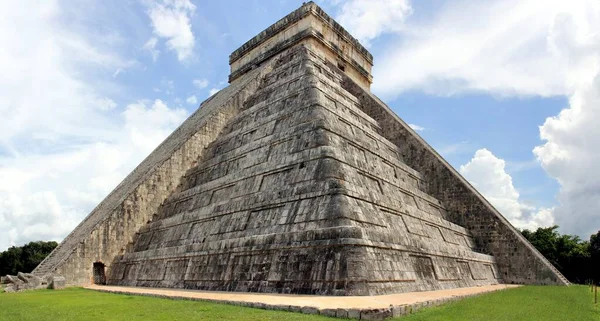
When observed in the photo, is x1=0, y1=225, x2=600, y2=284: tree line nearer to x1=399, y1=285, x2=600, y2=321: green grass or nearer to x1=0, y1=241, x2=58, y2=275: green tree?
x1=399, y1=285, x2=600, y2=321: green grass

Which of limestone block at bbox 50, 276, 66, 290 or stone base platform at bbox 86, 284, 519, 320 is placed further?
limestone block at bbox 50, 276, 66, 290

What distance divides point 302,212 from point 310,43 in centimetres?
1276

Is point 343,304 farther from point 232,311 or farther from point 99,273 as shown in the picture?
point 99,273

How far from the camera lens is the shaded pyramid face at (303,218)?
843 centimetres

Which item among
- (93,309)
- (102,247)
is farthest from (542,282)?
(102,247)

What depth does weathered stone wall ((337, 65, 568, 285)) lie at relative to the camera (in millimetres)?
13789

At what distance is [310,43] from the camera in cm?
2033

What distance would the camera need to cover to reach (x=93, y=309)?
734 centimetres

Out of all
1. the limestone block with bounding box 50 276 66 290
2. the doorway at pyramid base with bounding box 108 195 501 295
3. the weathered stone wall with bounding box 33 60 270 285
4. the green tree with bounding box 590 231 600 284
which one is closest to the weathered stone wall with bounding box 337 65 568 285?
the doorway at pyramid base with bounding box 108 195 501 295

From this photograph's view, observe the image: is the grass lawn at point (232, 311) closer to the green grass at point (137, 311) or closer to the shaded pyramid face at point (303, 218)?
the green grass at point (137, 311)

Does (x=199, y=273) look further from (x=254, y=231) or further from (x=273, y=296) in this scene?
(x=273, y=296)

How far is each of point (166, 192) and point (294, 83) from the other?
6.20 metres

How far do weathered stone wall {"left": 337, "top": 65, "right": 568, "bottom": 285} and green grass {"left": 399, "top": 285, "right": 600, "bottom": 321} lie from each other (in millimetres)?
4774

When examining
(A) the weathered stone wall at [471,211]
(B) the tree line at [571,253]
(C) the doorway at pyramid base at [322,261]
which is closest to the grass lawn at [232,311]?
(C) the doorway at pyramid base at [322,261]
